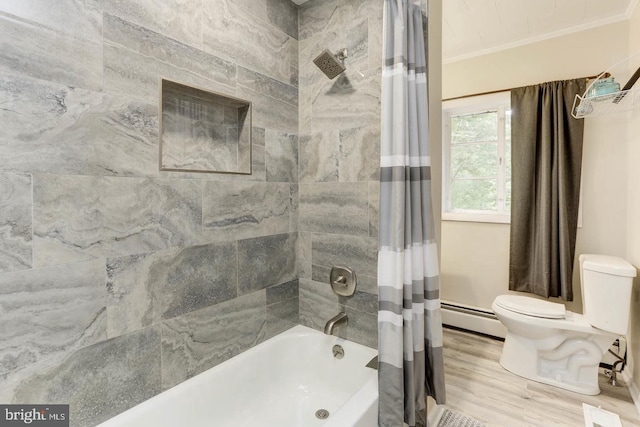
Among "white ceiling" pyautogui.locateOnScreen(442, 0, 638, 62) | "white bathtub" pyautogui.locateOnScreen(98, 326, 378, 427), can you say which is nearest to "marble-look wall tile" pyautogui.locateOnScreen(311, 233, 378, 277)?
"white bathtub" pyautogui.locateOnScreen(98, 326, 378, 427)

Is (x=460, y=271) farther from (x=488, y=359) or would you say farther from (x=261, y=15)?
(x=261, y=15)

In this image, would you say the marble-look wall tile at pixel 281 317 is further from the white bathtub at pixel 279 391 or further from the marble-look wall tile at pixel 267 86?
the marble-look wall tile at pixel 267 86

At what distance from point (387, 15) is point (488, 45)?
6.10 feet

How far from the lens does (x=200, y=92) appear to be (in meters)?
1.45

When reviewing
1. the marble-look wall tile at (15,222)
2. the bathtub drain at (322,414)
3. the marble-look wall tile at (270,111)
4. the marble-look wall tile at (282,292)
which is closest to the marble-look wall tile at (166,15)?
the marble-look wall tile at (270,111)

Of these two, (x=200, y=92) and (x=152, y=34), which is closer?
(x=152, y=34)

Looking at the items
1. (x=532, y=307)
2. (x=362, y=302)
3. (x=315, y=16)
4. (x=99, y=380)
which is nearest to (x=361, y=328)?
(x=362, y=302)

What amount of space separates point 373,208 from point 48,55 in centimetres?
147

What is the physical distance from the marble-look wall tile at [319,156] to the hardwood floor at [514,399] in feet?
5.35

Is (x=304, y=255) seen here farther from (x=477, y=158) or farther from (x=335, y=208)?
(x=477, y=158)

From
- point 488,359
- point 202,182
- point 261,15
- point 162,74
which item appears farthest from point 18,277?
point 488,359

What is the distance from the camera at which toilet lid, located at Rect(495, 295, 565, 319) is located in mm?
2057

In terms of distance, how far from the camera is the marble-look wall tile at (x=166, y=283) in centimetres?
118

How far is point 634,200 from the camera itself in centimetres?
199
